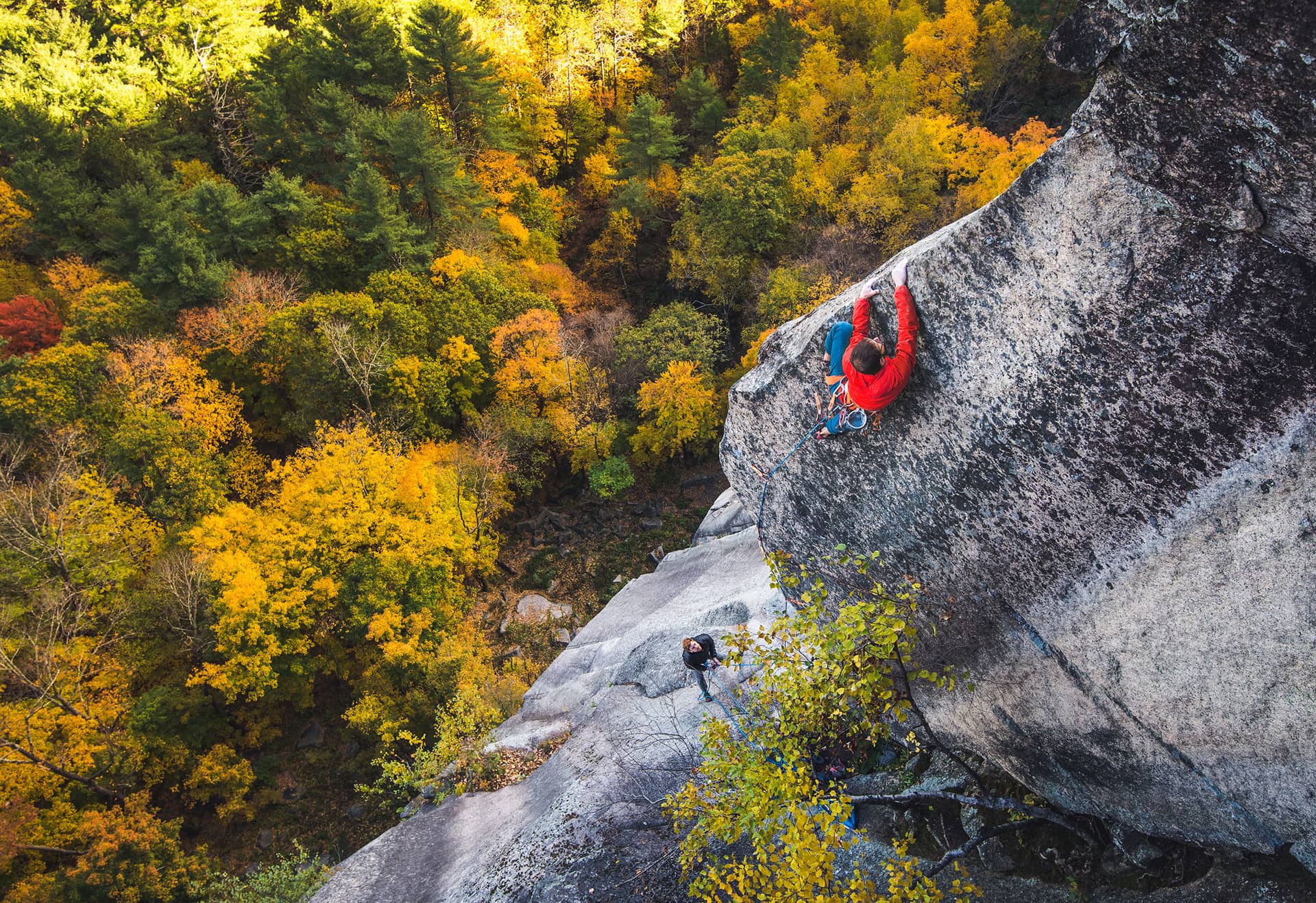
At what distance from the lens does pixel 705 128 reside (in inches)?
1561

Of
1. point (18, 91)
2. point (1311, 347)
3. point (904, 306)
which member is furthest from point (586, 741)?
point (18, 91)

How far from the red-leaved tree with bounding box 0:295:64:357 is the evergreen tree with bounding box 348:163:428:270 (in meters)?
13.1

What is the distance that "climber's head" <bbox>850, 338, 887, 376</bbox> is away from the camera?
19.3ft

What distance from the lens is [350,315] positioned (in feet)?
87.2

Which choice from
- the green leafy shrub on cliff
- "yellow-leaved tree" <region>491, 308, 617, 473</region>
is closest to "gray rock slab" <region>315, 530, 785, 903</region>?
the green leafy shrub on cliff

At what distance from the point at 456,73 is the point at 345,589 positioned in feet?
85.4

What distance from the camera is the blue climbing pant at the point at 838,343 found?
651 cm

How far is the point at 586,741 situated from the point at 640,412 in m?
18.8

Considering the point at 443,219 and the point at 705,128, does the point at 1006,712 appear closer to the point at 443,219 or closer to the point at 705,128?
the point at 443,219

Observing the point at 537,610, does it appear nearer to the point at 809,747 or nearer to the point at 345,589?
the point at 345,589

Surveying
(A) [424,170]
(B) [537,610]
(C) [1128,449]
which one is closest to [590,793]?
(C) [1128,449]

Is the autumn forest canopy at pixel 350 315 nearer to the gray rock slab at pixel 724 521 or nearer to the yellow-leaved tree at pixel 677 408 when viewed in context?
the yellow-leaved tree at pixel 677 408

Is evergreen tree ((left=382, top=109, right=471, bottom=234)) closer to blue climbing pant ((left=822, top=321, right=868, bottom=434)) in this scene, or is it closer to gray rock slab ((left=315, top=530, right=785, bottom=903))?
gray rock slab ((left=315, top=530, right=785, bottom=903))

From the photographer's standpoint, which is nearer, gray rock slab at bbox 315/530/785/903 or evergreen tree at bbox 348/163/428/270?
gray rock slab at bbox 315/530/785/903
